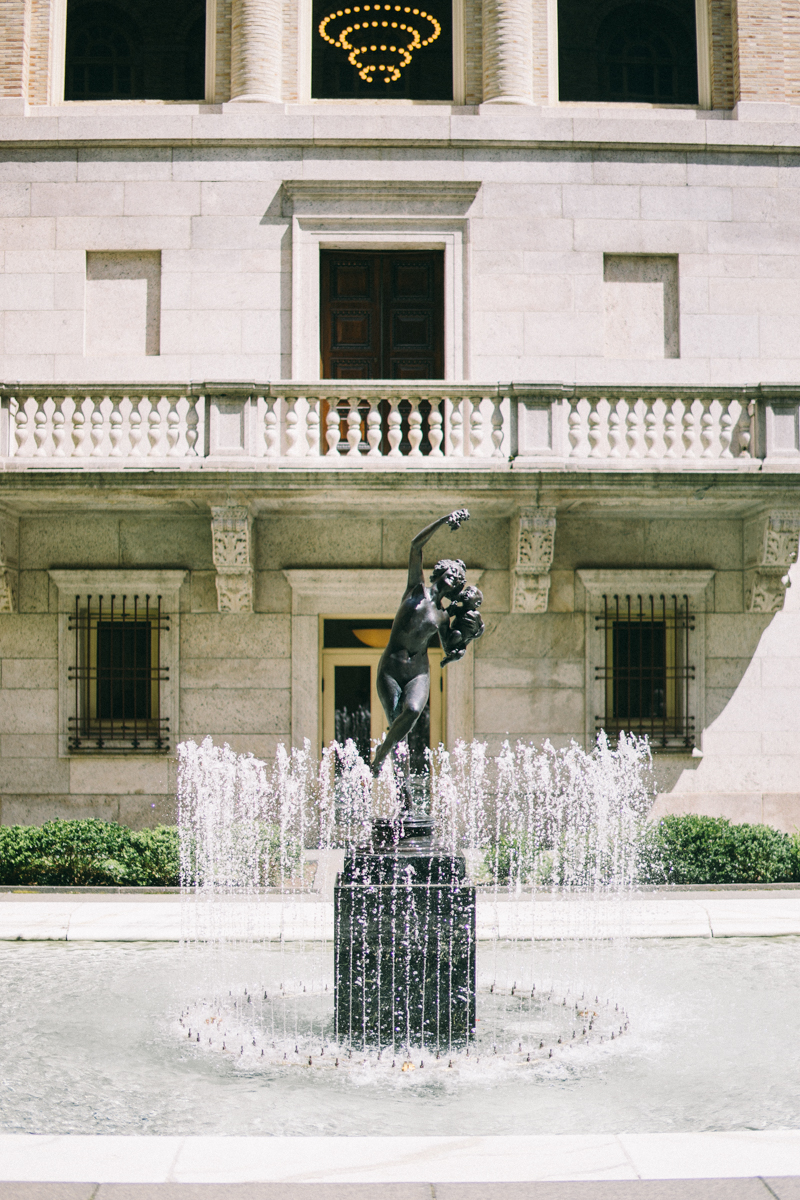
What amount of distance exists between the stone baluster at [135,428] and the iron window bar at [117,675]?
2153 mm

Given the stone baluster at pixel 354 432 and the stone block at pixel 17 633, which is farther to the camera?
the stone block at pixel 17 633

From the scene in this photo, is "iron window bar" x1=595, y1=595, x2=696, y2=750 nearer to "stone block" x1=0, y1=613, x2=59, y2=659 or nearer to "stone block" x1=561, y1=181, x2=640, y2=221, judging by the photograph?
"stone block" x1=561, y1=181, x2=640, y2=221

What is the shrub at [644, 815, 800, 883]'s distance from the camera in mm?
13438

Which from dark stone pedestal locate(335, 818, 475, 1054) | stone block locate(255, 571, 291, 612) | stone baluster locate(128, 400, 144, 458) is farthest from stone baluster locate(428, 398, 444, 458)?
dark stone pedestal locate(335, 818, 475, 1054)

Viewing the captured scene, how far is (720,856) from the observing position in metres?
13.5

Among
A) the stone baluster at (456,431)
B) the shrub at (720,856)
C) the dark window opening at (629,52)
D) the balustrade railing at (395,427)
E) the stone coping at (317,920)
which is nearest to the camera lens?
the stone coping at (317,920)

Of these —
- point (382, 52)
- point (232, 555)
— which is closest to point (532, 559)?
point (232, 555)

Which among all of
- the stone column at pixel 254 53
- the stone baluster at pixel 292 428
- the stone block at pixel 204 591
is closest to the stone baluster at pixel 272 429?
the stone baluster at pixel 292 428

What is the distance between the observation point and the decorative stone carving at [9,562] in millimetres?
15898

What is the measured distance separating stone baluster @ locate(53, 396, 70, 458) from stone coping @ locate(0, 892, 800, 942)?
19.7ft

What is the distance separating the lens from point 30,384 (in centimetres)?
1515

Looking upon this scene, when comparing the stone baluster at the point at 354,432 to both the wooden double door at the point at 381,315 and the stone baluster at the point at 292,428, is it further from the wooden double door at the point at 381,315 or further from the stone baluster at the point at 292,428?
the wooden double door at the point at 381,315

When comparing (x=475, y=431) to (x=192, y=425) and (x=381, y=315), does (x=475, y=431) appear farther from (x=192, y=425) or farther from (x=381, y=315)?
(x=192, y=425)

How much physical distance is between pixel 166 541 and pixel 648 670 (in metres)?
6.94
